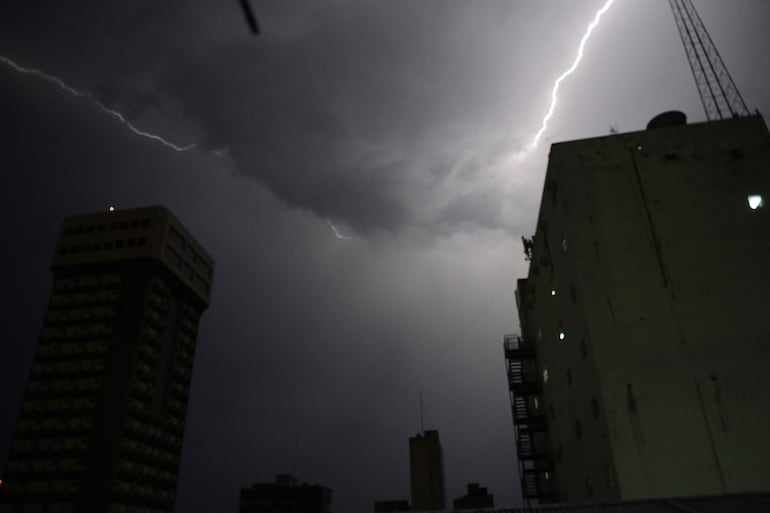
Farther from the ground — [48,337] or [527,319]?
[48,337]

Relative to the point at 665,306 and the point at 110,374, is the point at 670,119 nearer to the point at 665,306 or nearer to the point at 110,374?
the point at 665,306

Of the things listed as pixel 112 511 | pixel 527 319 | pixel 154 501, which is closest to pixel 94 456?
pixel 112 511

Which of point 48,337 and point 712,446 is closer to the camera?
point 712,446

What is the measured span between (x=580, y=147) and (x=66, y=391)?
81411 millimetres

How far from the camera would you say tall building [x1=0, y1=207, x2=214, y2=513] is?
241 ft

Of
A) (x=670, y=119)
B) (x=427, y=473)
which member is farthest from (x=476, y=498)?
(x=670, y=119)

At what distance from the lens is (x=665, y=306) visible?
25422 mm

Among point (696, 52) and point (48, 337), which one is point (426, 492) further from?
point (696, 52)

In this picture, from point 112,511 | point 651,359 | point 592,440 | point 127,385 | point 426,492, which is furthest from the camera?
point 426,492

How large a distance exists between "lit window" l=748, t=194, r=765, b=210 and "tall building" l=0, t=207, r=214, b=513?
77.7 m

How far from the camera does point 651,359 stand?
24.7 metres

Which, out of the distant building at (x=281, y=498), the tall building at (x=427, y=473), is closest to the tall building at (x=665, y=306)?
the distant building at (x=281, y=498)

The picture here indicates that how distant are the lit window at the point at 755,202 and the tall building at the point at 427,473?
6151 inches

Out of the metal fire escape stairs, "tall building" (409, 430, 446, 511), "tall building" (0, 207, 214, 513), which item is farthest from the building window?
"tall building" (409, 430, 446, 511)
